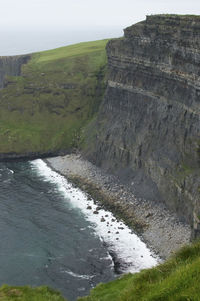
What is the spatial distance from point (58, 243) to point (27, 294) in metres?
43.8

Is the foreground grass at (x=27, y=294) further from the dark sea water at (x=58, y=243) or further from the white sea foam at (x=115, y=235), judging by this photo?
the white sea foam at (x=115, y=235)

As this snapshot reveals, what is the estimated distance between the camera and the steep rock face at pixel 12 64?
621 feet

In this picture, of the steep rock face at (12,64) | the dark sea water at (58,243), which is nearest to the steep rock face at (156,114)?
the dark sea water at (58,243)

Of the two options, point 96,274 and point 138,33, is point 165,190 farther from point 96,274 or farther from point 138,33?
point 138,33

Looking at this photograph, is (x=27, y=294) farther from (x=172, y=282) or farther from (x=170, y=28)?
(x=170, y=28)

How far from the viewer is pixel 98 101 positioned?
14250cm

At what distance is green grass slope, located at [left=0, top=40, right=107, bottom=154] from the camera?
135 meters

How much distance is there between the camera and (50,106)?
14425 cm

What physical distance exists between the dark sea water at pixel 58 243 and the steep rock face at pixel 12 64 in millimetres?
99393

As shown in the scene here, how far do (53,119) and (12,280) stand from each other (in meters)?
86.7

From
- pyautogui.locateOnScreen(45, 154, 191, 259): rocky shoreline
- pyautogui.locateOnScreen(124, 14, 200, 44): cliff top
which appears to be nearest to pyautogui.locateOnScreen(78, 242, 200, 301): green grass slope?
pyautogui.locateOnScreen(45, 154, 191, 259): rocky shoreline

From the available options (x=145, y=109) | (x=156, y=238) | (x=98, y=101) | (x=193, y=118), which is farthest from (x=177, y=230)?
(x=98, y=101)

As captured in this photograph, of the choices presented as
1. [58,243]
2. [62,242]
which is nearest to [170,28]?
[62,242]

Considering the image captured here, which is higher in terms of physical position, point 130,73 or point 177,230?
point 130,73
